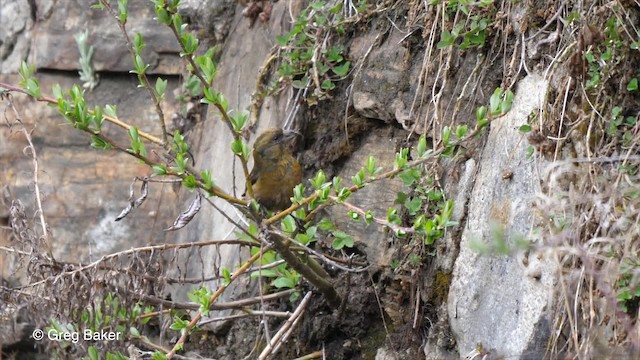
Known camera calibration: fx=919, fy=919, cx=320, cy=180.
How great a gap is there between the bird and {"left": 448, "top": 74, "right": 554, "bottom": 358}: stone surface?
4.05 feet

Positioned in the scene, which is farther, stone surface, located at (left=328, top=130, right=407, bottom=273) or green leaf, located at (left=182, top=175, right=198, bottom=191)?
stone surface, located at (left=328, top=130, right=407, bottom=273)

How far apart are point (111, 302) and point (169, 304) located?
0.29 metres

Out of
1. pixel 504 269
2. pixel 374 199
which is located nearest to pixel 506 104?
pixel 504 269

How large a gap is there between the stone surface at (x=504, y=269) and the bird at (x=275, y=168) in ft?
4.05

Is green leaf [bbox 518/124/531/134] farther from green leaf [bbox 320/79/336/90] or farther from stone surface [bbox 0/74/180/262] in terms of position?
stone surface [bbox 0/74/180/262]

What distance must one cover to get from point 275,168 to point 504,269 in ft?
5.52

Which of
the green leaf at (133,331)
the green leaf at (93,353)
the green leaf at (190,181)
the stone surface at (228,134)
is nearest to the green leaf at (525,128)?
the green leaf at (190,181)

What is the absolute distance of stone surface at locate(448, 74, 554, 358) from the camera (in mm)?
3318

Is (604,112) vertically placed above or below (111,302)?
above

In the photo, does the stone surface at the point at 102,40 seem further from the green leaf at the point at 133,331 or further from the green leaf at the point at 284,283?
the green leaf at the point at 133,331

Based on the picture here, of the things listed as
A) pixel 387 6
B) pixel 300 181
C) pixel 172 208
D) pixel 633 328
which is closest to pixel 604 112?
pixel 633 328

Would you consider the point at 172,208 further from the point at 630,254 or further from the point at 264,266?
the point at 630,254

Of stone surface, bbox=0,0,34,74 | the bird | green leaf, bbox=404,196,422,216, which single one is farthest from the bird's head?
stone surface, bbox=0,0,34,74

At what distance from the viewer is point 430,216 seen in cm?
402
